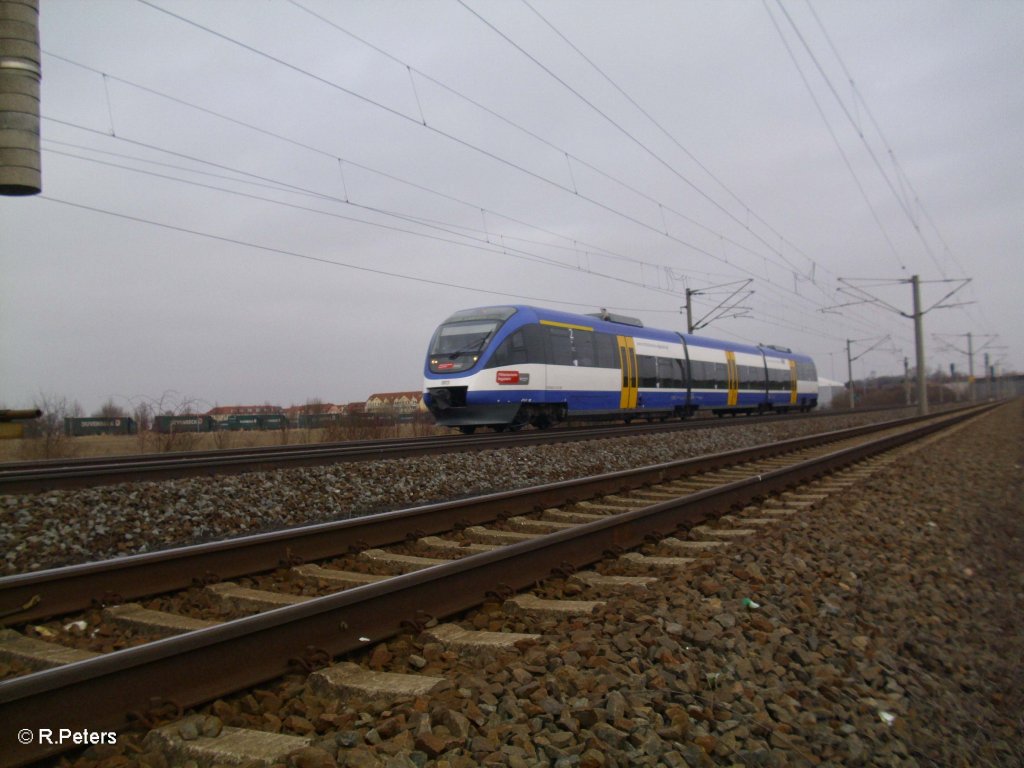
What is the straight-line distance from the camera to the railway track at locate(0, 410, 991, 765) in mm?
3008

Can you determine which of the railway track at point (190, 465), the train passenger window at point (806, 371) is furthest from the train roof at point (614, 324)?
the train passenger window at point (806, 371)

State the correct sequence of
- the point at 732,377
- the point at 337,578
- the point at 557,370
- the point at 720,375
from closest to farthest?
the point at 337,578, the point at 557,370, the point at 720,375, the point at 732,377

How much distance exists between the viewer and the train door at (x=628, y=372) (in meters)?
21.6

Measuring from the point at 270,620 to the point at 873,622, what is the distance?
3.54 m

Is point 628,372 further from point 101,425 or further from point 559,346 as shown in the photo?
point 101,425

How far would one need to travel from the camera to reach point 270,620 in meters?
3.58

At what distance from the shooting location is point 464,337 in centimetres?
1714

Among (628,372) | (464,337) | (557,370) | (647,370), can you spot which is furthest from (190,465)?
(647,370)

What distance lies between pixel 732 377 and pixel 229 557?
26.9m

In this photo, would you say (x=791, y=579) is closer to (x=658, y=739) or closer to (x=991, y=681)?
(x=991, y=681)

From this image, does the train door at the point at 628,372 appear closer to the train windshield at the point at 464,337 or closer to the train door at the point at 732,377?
the train windshield at the point at 464,337

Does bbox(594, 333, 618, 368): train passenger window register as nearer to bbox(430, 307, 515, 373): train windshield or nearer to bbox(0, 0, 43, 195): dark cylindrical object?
bbox(430, 307, 515, 373): train windshield

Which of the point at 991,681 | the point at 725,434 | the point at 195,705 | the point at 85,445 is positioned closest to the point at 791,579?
the point at 991,681

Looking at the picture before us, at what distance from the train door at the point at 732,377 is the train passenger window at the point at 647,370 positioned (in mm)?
7199
